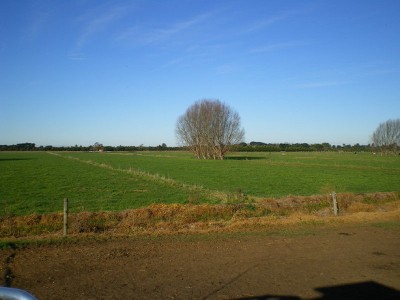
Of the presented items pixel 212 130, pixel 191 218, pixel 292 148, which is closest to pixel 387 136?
pixel 292 148

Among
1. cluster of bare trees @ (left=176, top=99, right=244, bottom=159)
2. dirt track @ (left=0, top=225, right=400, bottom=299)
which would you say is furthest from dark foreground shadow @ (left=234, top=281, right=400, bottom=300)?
cluster of bare trees @ (left=176, top=99, right=244, bottom=159)

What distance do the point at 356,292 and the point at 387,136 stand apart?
14929 centimetres

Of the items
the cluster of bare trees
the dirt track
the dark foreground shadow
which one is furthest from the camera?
the cluster of bare trees

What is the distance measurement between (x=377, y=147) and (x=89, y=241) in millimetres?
151241

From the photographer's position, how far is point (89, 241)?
38.5 ft

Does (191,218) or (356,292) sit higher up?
(356,292)

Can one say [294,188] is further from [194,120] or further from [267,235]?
[194,120]

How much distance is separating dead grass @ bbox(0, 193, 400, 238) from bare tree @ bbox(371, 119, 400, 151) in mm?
131726

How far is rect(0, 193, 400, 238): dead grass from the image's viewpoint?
44.8ft

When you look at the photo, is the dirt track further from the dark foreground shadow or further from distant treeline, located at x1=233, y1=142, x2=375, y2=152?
distant treeline, located at x1=233, y1=142, x2=375, y2=152

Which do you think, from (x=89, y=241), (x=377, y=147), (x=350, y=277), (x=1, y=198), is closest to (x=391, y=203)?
(x=350, y=277)

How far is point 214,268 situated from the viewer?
348 inches

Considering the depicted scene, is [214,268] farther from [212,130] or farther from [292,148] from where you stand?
[292,148]

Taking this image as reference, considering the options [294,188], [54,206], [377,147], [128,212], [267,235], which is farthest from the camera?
[377,147]
